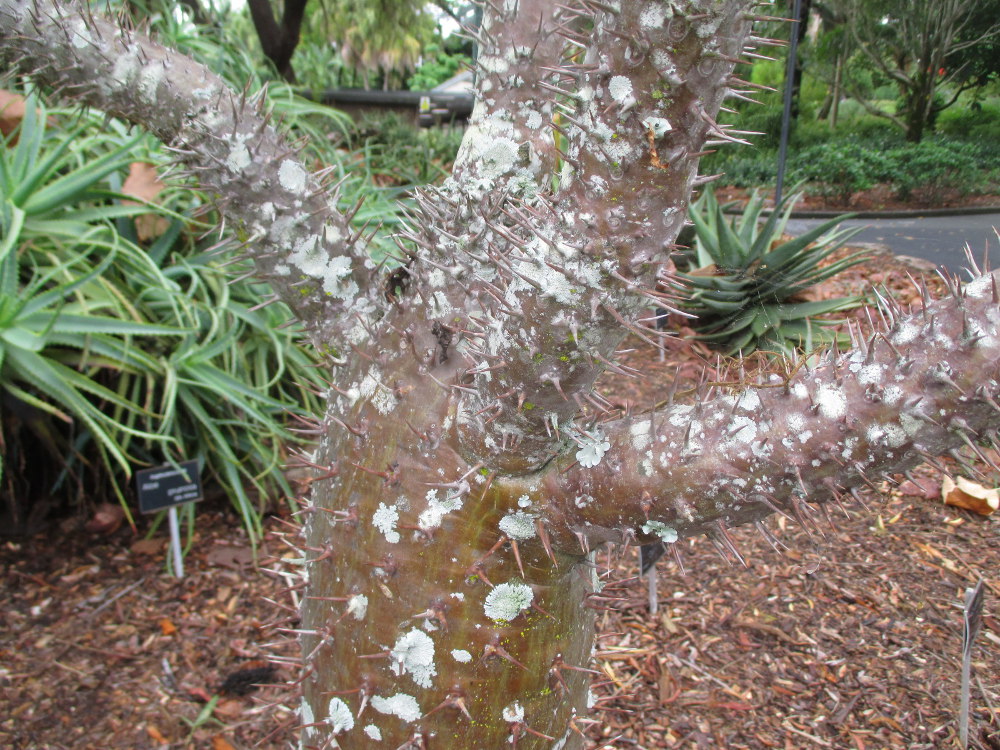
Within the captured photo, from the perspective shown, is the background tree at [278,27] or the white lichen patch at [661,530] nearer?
the white lichen patch at [661,530]

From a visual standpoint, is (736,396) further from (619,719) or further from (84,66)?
(619,719)

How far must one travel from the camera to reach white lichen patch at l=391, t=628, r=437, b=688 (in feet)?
3.55

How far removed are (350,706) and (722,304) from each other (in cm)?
134

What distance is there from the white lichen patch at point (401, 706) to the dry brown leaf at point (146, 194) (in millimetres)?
2885

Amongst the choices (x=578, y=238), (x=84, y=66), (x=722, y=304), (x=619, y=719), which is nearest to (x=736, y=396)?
(x=578, y=238)

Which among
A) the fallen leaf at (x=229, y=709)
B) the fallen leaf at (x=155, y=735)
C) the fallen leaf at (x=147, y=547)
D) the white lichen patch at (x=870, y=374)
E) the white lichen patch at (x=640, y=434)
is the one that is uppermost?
the white lichen patch at (x=870, y=374)

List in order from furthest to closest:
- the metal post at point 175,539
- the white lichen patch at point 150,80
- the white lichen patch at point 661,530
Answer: the metal post at point 175,539 → the white lichen patch at point 150,80 → the white lichen patch at point 661,530

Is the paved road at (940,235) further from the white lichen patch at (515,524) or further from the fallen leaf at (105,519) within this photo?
the fallen leaf at (105,519)

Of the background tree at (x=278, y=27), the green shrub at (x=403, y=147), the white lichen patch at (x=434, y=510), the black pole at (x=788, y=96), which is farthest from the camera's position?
the background tree at (x=278, y=27)

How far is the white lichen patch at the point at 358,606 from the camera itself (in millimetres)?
1121

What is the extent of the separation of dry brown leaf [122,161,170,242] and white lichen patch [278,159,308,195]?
2450mm

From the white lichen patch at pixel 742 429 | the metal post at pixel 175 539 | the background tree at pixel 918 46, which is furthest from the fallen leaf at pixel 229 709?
the background tree at pixel 918 46

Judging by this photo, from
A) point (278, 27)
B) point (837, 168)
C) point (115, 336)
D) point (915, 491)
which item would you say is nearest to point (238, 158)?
point (837, 168)

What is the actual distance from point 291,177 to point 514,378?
0.56 metres
